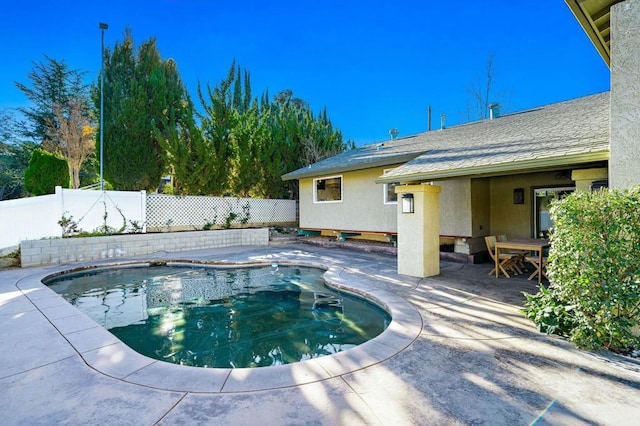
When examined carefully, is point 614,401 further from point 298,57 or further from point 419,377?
point 298,57

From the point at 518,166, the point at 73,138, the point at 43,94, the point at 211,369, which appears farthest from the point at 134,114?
the point at 518,166

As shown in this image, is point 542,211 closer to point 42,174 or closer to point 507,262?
Answer: point 507,262

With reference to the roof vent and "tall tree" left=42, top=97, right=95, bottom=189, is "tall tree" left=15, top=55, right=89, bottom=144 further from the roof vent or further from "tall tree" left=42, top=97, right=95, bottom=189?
the roof vent

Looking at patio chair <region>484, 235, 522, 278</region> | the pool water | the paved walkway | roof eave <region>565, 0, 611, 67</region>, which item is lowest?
the pool water

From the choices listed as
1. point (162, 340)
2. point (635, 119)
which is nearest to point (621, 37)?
point (635, 119)

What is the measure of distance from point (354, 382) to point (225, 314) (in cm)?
325

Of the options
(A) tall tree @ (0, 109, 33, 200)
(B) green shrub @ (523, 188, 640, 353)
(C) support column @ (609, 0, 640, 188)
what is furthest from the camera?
(A) tall tree @ (0, 109, 33, 200)

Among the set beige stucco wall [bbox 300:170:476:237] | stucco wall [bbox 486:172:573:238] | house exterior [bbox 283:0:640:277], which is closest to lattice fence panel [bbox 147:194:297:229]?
beige stucco wall [bbox 300:170:476:237]

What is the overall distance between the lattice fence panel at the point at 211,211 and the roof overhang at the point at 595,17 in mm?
12518

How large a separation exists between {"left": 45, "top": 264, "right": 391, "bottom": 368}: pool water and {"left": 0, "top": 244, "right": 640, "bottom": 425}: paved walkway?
0.65 metres

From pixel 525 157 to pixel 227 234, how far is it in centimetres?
1050

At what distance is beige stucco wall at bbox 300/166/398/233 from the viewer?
11.3 meters

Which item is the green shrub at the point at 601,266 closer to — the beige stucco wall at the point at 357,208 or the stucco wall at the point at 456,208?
the stucco wall at the point at 456,208

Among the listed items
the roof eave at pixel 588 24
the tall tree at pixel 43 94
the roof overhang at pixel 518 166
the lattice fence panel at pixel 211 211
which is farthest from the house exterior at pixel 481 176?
the tall tree at pixel 43 94
